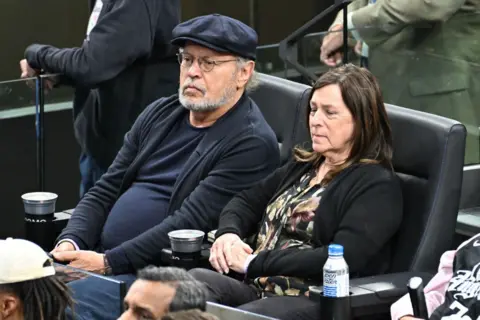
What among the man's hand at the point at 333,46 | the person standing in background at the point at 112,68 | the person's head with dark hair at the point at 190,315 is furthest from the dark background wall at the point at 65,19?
the person's head with dark hair at the point at 190,315

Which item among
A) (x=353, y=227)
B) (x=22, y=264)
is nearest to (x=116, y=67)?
(x=353, y=227)

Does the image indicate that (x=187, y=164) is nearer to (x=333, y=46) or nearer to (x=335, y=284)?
(x=335, y=284)

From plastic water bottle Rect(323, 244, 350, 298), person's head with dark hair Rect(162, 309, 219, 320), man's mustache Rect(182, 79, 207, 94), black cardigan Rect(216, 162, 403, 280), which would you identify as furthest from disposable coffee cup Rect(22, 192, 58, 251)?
person's head with dark hair Rect(162, 309, 219, 320)

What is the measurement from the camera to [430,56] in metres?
5.47

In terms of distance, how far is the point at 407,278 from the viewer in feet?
12.8

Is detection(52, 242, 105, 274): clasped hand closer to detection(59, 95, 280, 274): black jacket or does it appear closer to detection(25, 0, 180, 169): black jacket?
detection(59, 95, 280, 274): black jacket

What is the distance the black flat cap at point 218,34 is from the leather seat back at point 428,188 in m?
0.75

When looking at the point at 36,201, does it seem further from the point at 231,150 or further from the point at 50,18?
the point at 50,18

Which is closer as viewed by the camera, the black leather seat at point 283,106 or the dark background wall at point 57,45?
the black leather seat at point 283,106

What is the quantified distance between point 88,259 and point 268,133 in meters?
0.76

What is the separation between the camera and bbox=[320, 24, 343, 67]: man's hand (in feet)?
19.1

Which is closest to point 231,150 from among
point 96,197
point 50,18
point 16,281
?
point 96,197

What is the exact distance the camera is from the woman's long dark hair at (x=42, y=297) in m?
3.31

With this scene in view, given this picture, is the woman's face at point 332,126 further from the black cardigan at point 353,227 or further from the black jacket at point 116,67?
the black jacket at point 116,67
